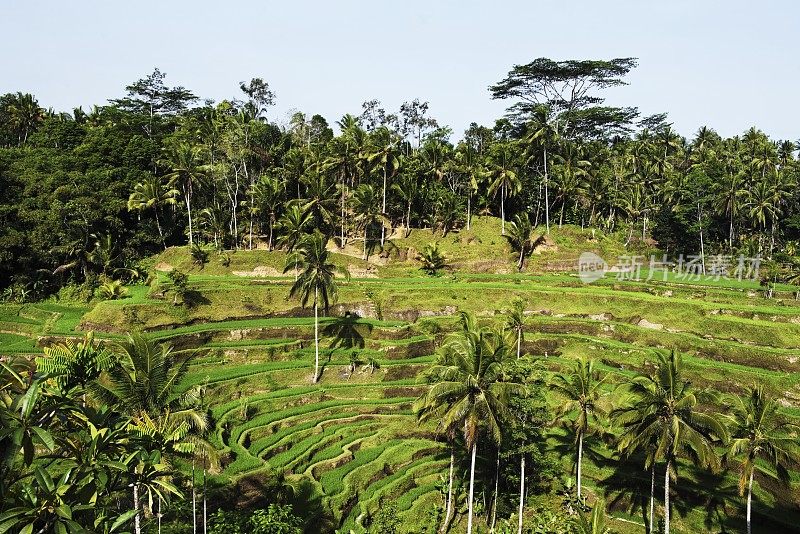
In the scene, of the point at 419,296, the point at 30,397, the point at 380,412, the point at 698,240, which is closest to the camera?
→ the point at 30,397

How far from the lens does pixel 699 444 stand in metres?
21.0

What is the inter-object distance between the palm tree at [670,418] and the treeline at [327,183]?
3155 cm

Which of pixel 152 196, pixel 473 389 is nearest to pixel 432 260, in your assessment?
pixel 152 196

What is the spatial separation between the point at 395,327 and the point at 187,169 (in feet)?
93.7

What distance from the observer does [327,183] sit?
63906 mm

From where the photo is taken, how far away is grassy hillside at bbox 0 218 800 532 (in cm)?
Result: 2753

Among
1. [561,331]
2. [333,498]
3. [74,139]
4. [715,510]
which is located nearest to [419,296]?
[561,331]

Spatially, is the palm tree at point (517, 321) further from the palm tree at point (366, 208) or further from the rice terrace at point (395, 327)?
the palm tree at point (366, 208)

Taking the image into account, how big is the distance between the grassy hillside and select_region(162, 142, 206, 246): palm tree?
7.13m

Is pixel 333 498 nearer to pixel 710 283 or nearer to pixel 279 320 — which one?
pixel 279 320

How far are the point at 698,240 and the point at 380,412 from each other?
176 feet

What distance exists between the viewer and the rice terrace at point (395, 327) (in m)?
18.1

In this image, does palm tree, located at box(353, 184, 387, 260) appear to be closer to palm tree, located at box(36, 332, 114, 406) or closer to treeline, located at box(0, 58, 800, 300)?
treeline, located at box(0, 58, 800, 300)

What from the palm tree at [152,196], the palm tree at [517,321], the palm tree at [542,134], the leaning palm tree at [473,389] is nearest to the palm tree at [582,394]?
the leaning palm tree at [473,389]
